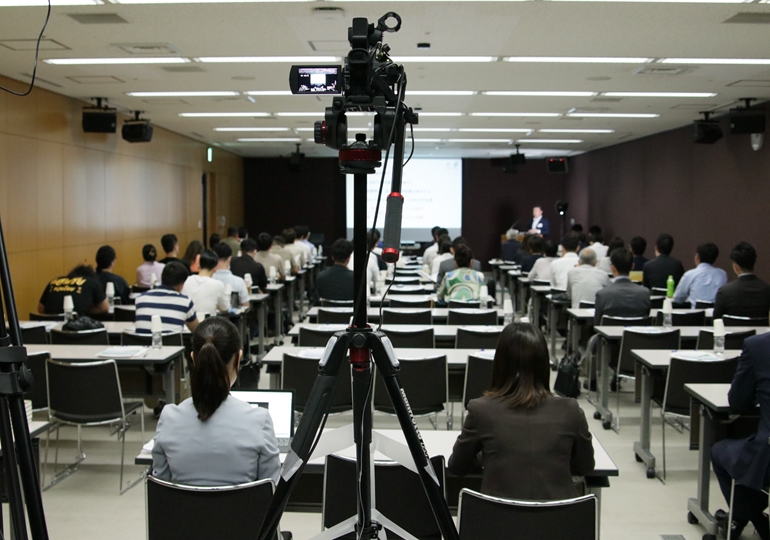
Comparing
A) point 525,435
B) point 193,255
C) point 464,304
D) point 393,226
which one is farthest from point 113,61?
point 393,226

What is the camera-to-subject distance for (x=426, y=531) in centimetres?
242

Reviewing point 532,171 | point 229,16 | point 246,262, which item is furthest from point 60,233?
point 532,171

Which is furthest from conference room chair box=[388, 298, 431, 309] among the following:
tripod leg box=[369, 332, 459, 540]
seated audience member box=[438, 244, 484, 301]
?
tripod leg box=[369, 332, 459, 540]

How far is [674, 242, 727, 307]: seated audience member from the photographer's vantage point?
6.97 meters

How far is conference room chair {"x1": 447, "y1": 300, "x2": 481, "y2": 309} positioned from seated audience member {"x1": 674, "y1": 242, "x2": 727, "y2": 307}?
6.78 feet

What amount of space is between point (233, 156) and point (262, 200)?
172cm

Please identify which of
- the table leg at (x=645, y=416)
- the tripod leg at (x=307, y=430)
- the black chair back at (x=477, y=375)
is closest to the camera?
the tripod leg at (x=307, y=430)

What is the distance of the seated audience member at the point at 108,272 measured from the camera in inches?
262

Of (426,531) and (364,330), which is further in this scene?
(426,531)

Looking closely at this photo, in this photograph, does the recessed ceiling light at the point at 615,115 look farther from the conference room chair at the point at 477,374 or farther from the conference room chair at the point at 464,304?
the conference room chair at the point at 477,374

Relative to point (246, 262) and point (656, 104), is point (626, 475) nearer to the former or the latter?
point (246, 262)

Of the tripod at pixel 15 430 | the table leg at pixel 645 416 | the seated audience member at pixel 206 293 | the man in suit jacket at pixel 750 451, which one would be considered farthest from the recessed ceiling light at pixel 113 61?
the tripod at pixel 15 430

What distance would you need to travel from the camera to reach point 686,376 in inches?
169

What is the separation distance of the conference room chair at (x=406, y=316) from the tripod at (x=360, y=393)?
4.45 m
